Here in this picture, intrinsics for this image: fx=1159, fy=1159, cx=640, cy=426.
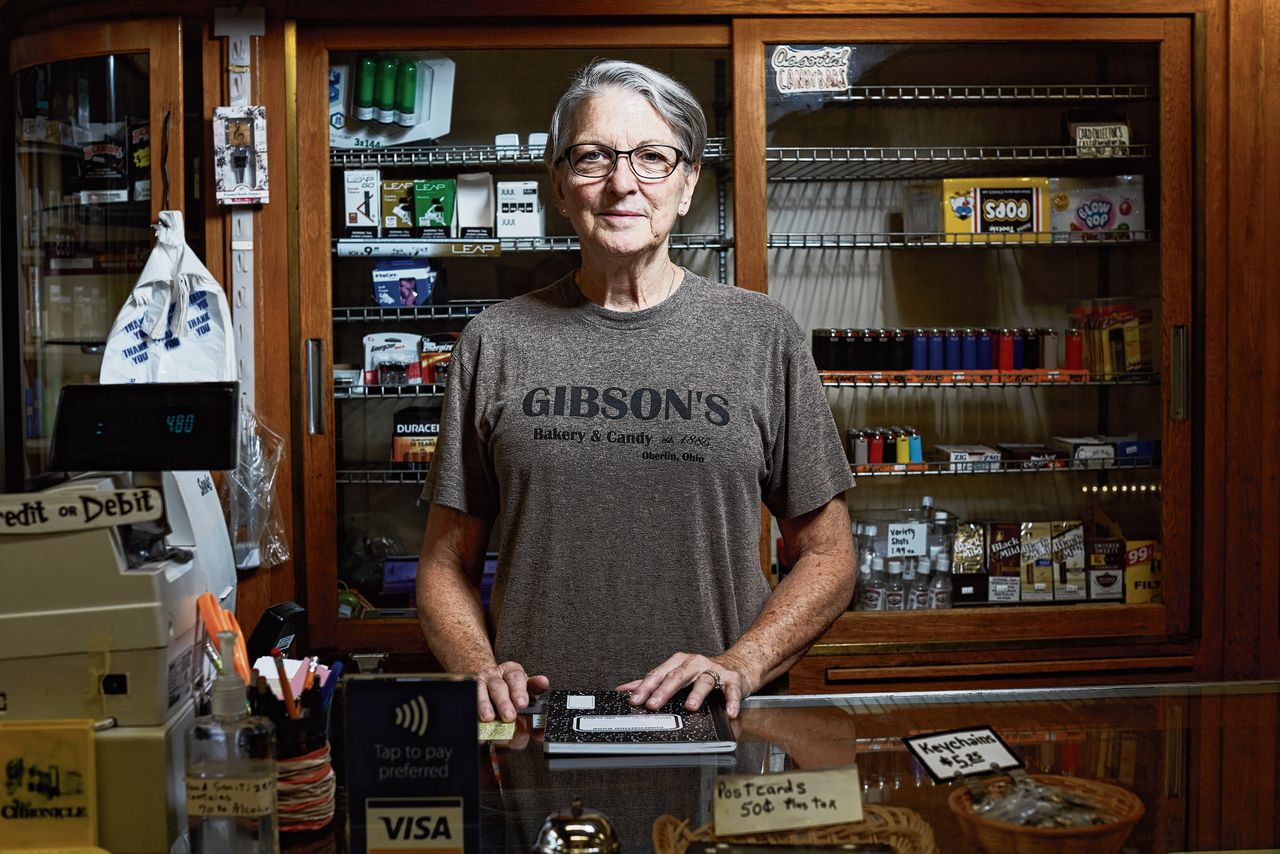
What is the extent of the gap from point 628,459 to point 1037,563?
1985 millimetres

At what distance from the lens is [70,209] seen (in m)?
3.04

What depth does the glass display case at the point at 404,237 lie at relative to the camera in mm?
2904

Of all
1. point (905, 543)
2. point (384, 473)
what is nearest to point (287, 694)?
point (384, 473)

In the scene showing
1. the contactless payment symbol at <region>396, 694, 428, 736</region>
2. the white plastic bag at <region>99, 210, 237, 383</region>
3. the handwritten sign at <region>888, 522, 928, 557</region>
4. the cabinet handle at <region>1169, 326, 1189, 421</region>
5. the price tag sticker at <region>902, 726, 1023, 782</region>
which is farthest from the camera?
A: the handwritten sign at <region>888, 522, 928, 557</region>

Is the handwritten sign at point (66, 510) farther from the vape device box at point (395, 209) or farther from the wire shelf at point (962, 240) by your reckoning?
the wire shelf at point (962, 240)

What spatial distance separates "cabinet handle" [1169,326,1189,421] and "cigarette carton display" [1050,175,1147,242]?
1.20 feet

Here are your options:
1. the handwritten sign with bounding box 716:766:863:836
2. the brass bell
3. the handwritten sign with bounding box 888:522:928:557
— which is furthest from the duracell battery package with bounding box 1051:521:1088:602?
the brass bell

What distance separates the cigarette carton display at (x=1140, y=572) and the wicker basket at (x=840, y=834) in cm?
244

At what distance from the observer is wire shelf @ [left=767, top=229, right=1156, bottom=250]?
3119mm

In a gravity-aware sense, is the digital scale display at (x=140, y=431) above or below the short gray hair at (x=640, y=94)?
below

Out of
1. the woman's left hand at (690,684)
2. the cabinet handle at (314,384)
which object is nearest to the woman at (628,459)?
the woman's left hand at (690,684)

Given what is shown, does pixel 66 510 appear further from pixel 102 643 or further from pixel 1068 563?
pixel 1068 563

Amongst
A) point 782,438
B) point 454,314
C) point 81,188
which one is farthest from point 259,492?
point 782,438

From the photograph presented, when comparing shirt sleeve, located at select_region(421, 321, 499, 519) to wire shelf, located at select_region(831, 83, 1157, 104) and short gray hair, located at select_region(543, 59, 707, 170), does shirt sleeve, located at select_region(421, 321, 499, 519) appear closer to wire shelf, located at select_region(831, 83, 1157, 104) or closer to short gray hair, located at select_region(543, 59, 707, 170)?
short gray hair, located at select_region(543, 59, 707, 170)
